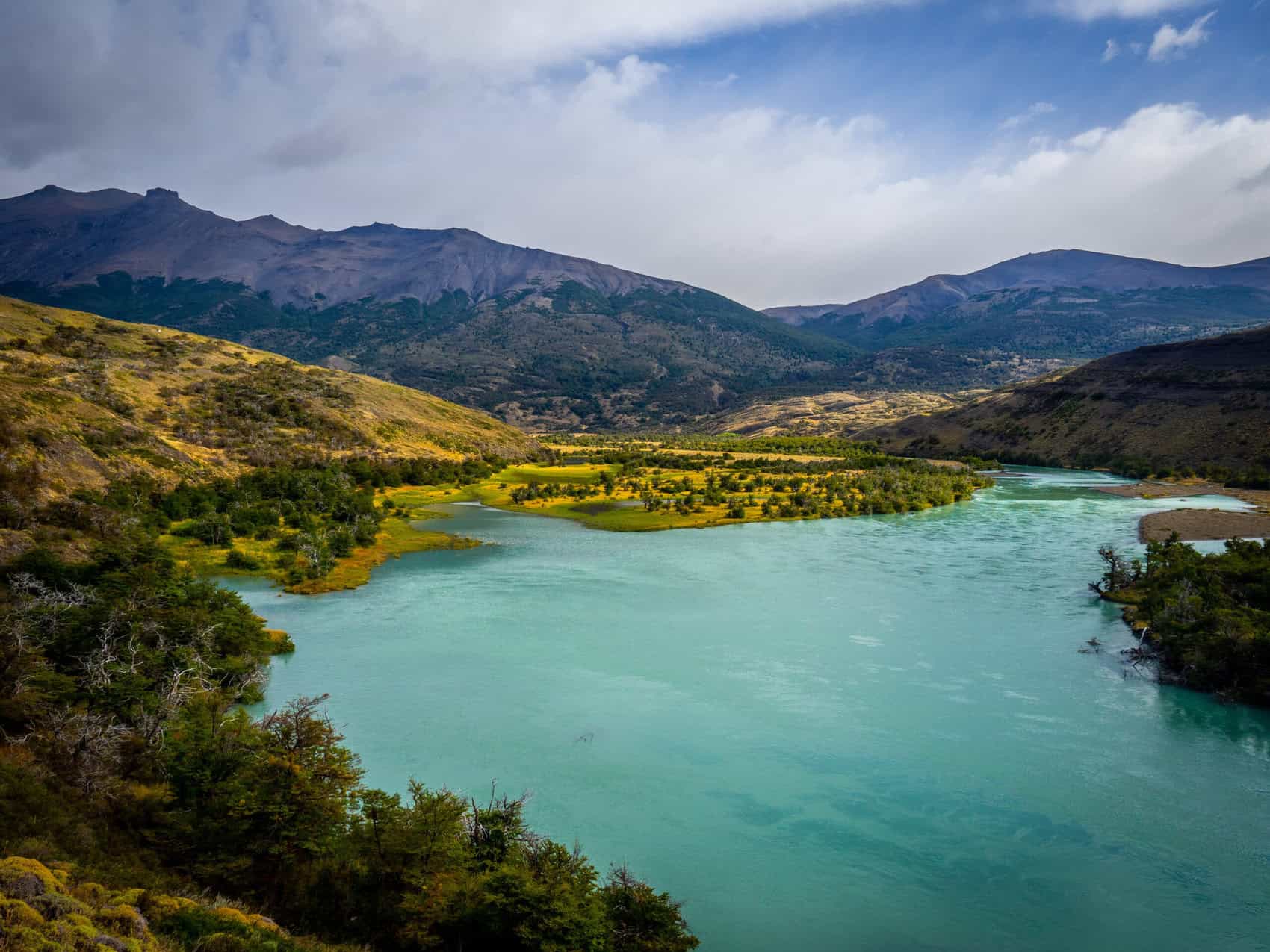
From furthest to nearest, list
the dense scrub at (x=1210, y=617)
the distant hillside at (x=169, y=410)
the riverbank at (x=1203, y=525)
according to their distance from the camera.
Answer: the riverbank at (x=1203, y=525) < the distant hillside at (x=169, y=410) < the dense scrub at (x=1210, y=617)

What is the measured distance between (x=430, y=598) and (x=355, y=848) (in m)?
26.6

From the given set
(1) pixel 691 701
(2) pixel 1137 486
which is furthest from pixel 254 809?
(2) pixel 1137 486

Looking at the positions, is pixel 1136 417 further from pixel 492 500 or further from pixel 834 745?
pixel 834 745

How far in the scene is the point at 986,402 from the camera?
15288cm

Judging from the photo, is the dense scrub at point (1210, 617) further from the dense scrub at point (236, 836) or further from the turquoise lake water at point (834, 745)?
the dense scrub at point (236, 836)

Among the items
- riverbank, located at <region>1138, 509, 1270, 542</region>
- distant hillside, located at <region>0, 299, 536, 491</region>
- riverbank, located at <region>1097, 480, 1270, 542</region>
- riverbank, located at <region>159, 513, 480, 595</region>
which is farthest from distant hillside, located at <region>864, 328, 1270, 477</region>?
riverbank, located at <region>159, 513, 480, 595</region>

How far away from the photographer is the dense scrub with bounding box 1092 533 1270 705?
2547 centimetres

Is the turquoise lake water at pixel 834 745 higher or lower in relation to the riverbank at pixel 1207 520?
lower

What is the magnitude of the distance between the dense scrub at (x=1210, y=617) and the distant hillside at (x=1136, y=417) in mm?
67927

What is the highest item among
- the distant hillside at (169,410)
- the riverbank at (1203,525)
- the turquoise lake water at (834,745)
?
the distant hillside at (169,410)

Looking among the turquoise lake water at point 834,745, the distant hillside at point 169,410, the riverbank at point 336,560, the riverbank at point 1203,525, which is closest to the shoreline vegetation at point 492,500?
the riverbank at point 336,560

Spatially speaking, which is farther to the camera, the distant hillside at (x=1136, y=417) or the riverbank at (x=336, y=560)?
the distant hillside at (x=1136, y=417)

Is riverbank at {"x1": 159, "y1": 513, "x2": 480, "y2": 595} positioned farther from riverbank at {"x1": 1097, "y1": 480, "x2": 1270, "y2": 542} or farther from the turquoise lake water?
riverbank at {"x1": 1097, "y1": 480, "x2": 1270, "y2": 542}

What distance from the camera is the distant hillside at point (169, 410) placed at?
1957 inches
